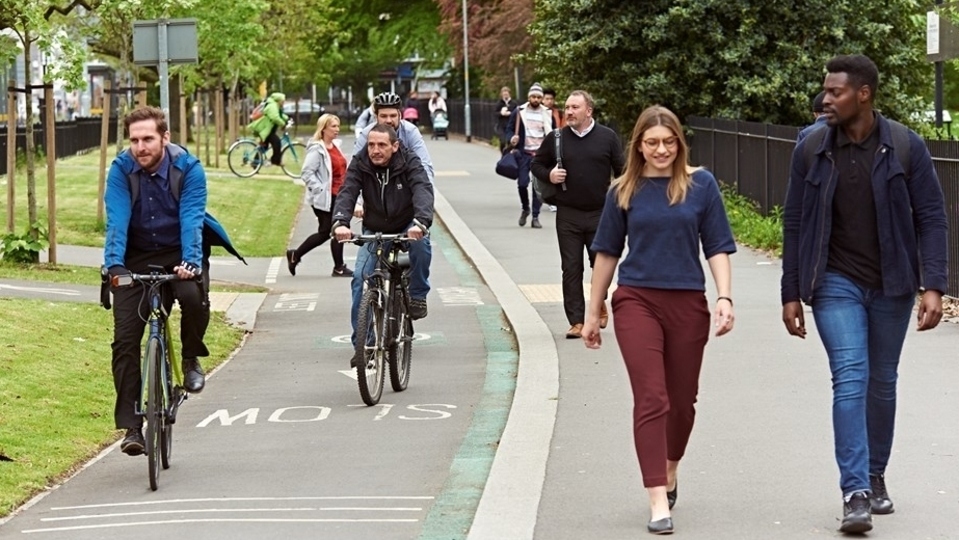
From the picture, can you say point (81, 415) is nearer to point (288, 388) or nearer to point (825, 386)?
point (288, 388)

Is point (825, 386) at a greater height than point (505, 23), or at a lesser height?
lesser

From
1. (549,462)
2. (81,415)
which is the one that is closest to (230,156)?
(81,415)

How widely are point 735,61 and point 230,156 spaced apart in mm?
14292

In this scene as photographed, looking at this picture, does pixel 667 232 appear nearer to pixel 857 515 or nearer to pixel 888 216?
pixel 888 216

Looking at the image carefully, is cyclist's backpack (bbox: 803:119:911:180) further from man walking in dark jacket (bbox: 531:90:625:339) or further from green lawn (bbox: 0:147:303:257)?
green lawn (bbox: 0:147:303:257)

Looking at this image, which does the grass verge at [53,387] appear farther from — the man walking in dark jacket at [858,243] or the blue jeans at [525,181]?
the blue jeans at [525,181]

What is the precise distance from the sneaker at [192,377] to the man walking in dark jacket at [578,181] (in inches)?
171

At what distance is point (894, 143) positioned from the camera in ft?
22.0

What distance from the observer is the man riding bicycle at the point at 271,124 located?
37.6m

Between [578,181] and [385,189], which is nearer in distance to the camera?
[385,189]

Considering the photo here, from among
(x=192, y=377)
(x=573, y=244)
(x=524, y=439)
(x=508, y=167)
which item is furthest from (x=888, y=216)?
(x=508, y=167)

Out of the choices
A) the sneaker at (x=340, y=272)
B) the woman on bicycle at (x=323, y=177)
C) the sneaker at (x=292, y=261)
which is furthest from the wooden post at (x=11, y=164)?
the sneaker at (x=340, y=272)

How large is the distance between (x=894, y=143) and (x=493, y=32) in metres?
47.7

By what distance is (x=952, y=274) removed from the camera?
14.5 m
